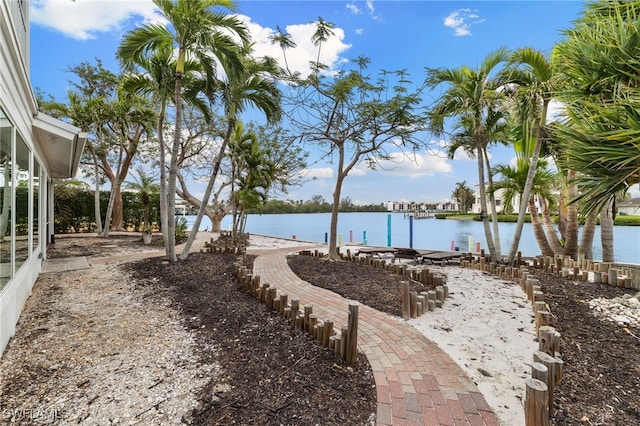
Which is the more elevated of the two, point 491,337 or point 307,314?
point 307,314

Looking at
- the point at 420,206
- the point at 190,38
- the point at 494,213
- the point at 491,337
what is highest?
the point at 190,38

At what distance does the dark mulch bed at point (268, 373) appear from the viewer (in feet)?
7.08

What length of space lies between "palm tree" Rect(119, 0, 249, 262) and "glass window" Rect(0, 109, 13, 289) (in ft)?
11.0

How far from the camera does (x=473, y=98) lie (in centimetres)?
737

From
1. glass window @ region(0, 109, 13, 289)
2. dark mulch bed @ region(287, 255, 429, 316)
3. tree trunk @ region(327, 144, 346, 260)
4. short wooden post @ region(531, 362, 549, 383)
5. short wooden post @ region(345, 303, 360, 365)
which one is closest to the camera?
short wooden post @ region(531, 362, 549, 383)

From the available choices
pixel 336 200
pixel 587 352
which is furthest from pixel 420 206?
pixel 587 352

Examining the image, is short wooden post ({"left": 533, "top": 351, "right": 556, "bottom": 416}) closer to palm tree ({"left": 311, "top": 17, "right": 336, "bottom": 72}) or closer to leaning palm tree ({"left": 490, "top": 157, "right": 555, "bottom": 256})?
leaning palm tree ({"left": 490, "top": 157, "right": 555, "bottom": 256})

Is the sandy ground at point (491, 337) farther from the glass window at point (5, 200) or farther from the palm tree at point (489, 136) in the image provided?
the glass window at point (5, 200)

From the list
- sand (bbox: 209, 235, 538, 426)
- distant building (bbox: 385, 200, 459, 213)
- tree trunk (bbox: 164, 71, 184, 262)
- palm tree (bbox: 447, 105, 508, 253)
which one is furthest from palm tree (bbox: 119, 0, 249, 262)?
distant building (bbox: 385, 200, 459, 213)

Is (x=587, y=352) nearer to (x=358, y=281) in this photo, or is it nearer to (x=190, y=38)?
(x=358, y=281)

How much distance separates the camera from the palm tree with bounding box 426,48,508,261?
7109 millimetres

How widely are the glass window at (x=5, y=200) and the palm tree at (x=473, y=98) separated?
25.4 feet

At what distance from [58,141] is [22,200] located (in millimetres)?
2505

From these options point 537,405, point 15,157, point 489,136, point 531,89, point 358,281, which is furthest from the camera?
point 489,136
